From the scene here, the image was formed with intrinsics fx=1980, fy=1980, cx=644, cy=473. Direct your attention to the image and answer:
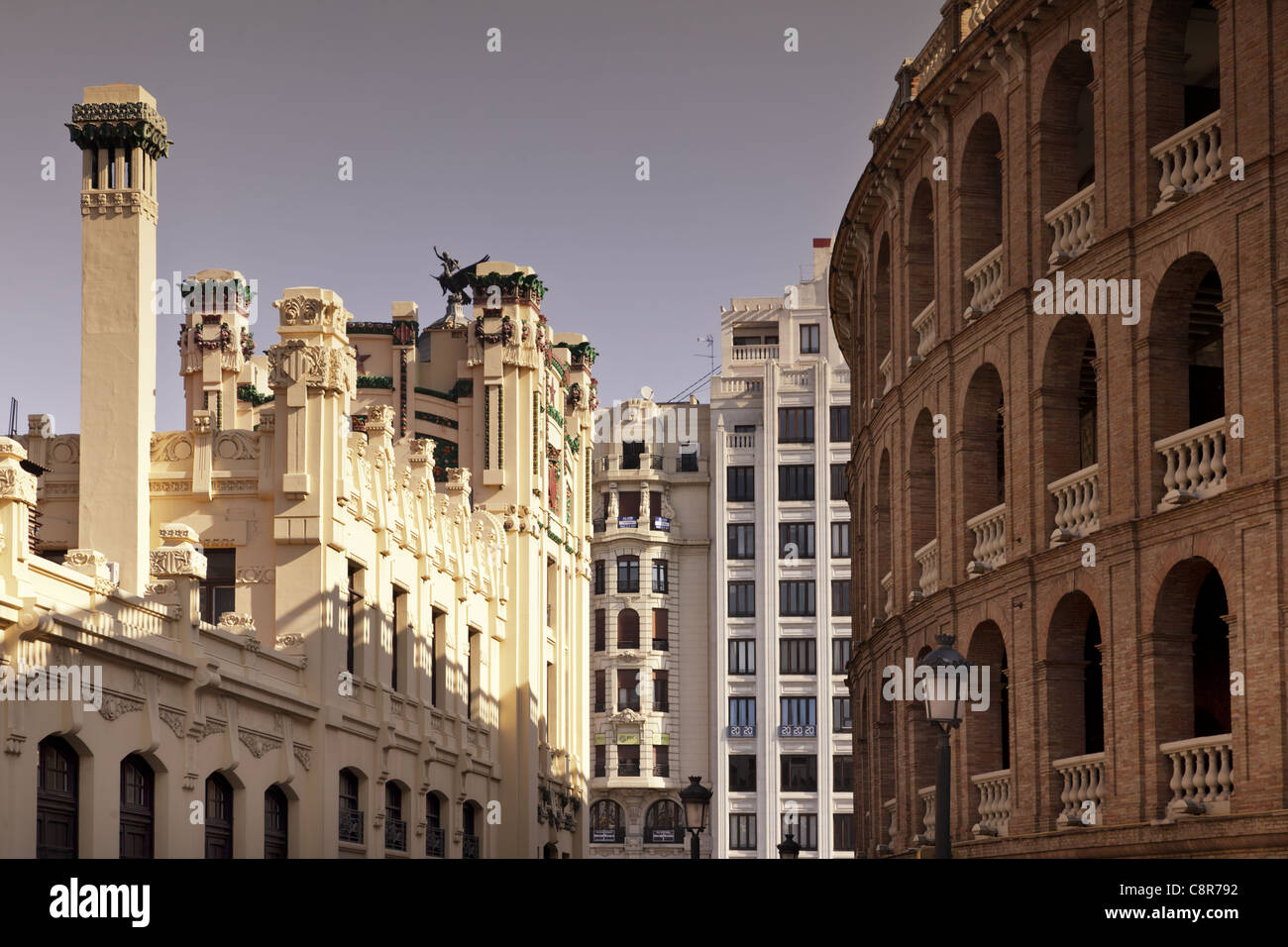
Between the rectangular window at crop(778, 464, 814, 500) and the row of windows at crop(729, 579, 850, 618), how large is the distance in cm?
424

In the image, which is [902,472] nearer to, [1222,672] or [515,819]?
[1222,672]

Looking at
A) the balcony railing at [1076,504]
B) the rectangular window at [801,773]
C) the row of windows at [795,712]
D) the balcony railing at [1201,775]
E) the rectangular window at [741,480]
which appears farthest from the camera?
the rectangular window at [741,480]

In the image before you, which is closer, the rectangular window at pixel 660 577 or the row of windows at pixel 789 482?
the row of windows at pixel 789 482

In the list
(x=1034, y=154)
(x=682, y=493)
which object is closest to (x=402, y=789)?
(x=1034, y=154)

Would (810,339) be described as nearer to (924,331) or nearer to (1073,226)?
(924,331)

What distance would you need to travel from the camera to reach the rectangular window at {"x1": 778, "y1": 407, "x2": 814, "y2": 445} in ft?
322

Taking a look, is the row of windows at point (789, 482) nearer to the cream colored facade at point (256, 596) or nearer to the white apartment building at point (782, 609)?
the white apartment building at point (782, 609)

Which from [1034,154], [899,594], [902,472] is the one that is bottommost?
[899,594]

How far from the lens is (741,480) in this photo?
9881 cm

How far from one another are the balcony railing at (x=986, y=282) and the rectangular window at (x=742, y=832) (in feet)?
216

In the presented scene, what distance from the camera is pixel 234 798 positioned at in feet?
108

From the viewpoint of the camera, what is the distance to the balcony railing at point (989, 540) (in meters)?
29.4

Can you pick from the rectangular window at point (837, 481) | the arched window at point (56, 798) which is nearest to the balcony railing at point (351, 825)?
the arched window at point (56, 798)
